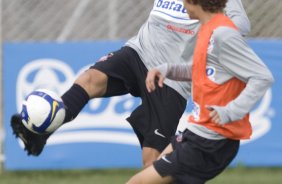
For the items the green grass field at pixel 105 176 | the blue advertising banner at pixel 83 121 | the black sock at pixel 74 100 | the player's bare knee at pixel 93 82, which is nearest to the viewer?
the black sock at pixel 74 100

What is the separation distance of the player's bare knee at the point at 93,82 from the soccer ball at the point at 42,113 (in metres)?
0.29

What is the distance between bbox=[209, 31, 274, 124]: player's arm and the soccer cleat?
1.51 metres

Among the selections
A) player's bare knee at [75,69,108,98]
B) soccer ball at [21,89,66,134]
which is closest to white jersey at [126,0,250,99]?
player's bare knee at [75,69,108,98]

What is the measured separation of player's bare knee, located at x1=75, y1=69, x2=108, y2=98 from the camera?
18.9ft

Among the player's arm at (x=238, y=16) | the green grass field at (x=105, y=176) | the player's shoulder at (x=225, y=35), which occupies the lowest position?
the green grass field at (x=105, y=176)

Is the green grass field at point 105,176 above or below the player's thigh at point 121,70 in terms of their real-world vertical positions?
below

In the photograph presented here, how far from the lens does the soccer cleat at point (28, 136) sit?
18.1ft

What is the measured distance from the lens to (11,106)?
26.1ft

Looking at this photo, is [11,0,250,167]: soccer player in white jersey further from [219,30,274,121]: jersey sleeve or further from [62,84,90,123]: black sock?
[219,30,274,121]: jersey sleeve

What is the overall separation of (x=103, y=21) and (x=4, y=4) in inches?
38.8

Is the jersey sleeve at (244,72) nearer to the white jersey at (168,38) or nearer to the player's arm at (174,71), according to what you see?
the player's arm at (174,71)

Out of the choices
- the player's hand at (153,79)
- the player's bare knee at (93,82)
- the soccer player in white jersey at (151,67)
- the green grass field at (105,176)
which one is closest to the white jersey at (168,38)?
the soccer player in white jersey at (151,67)

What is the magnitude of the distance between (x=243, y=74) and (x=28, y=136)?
166 centimetres

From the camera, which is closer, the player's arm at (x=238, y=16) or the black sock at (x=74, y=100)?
the player's arm at (x=238, y=16)
